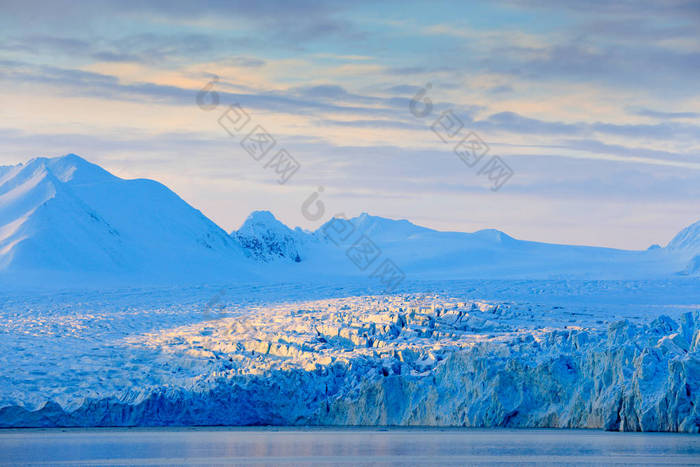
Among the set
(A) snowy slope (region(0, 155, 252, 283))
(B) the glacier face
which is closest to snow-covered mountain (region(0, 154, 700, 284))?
(A) snowy slope (region(0, 155, 252, 283))

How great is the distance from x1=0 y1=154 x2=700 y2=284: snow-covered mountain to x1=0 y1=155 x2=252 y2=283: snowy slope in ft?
0.22

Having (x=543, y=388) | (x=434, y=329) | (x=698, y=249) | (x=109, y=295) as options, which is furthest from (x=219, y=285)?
(x=698, y=249)

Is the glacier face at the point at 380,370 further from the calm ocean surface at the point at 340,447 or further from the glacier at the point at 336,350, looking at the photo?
the calm ocean surface at the point at 340,447

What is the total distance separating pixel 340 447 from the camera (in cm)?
2506

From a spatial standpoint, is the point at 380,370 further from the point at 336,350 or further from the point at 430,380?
the point at 336,350

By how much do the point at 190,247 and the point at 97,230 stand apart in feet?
18.3

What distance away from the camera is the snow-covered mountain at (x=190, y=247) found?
49.1 meters

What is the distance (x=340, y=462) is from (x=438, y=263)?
4028cm

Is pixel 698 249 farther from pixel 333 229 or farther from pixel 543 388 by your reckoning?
pixel 543 388

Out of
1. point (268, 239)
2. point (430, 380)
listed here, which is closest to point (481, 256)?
point (268, 239)

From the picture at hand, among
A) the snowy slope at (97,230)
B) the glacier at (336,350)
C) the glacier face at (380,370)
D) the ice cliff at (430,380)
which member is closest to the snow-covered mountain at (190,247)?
the snowy slope at (97,230)

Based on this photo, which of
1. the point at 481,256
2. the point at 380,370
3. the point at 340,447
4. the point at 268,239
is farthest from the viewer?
the point at 268,239

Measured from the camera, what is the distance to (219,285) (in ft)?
143

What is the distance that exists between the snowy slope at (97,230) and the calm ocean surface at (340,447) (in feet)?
63.3
